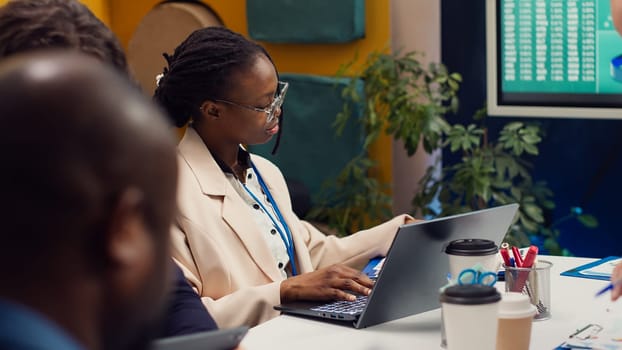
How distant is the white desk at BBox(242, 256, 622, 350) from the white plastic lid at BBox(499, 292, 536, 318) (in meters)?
0.13

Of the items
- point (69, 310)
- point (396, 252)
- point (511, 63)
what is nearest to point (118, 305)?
point (69, 310)

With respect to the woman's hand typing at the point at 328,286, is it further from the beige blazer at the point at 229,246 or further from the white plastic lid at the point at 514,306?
the white plastic lid at the point at 514,306

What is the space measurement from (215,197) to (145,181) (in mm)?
1633

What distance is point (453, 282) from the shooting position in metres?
1.49

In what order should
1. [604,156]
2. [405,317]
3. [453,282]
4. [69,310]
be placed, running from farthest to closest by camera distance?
[604,156], [405,317], [453,282], [69,310]

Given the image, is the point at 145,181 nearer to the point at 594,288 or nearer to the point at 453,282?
the point at 453,282

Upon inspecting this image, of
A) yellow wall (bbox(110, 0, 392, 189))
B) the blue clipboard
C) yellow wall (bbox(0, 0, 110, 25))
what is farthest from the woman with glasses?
yellow wall (bbox(0, 0, 110, 25))

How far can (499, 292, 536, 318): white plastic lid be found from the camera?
1.50 m

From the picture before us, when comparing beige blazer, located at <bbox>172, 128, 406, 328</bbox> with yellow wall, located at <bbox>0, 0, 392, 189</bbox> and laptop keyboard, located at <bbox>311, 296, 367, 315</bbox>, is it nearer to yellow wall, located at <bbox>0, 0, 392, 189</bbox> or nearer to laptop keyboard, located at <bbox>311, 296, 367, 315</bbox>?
laptop keyboard, located at <bbox>311, 296, 367, 315</bbox>

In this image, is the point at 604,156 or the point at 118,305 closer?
the point at 118,305

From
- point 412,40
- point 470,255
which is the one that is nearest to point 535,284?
point 470,255

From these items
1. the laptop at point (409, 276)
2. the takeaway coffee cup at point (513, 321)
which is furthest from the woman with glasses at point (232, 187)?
the takeaway coffee cup at point (513, 321)

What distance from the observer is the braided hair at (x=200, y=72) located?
7.61ft

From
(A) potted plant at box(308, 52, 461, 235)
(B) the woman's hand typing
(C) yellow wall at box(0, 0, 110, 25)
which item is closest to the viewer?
(B) the woman's hand typing
